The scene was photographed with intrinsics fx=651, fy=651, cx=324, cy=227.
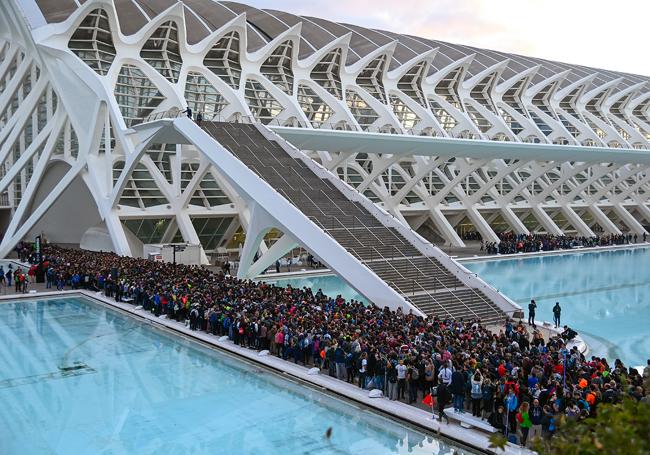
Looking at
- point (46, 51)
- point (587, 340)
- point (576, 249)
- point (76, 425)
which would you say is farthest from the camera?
point (576, 249)

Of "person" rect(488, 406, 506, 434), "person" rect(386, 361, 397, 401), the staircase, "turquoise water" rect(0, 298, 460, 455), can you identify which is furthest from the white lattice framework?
"person" rect(488, 406, 506, 434)

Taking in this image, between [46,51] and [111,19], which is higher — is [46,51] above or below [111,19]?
below

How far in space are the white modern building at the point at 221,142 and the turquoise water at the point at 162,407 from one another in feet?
17.4

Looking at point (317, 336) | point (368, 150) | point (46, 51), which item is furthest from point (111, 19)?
point (317, 336)

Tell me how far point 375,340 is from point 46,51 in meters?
24.8

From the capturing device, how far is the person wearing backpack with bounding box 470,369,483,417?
9227 millimetres

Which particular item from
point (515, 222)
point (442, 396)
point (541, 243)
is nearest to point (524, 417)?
point (442, 396)

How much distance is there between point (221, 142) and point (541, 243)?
22.5m

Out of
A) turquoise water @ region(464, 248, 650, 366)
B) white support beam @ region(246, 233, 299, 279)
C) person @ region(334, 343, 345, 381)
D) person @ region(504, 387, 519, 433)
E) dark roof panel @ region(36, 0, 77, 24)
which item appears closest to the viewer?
person @ region(504, 387, 519, 433)

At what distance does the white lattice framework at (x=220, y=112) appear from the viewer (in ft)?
97.1

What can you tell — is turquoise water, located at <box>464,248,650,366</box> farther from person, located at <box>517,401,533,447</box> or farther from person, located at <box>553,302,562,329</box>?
person, located at <box>517,401,533,447</box>

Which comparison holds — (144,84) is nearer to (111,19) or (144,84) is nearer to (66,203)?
(111,19)

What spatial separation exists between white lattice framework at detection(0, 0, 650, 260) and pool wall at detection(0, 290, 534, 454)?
12811 millimetres

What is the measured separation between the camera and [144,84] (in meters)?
33.5
